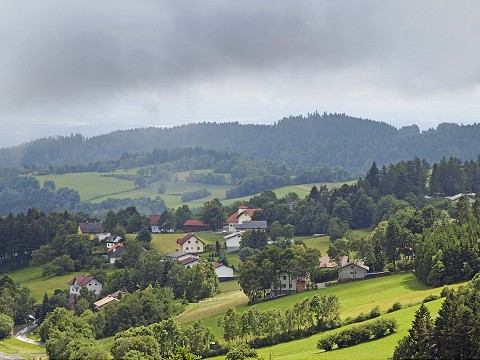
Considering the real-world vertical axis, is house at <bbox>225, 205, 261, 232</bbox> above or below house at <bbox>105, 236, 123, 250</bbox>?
above

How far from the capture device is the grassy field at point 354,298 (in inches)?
2580

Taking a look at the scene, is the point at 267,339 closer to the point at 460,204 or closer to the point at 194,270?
the point at 194,270

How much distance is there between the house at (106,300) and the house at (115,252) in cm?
1834

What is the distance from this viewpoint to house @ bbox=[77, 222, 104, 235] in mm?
128625

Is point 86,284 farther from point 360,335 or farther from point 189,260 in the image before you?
point 360,335

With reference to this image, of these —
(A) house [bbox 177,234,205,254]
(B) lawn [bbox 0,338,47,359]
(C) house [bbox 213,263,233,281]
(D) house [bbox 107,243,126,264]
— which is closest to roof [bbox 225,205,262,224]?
(A) house [bbox 177,234,205,254]

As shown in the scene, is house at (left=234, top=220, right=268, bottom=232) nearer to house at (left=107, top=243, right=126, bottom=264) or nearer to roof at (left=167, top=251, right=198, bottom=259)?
roof at (left=167, top=251, right=198, bottom=259)

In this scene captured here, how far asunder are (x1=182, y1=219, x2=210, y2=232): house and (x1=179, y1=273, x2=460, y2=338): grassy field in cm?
4923

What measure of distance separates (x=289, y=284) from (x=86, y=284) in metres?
28.7

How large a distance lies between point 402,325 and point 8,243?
80.9 metres

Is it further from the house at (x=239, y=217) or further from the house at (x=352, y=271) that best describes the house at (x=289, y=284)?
the house at (x=239, y=217)

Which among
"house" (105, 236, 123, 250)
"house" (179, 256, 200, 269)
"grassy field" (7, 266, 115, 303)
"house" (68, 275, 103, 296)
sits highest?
"house" (105, 236, 123, 250)

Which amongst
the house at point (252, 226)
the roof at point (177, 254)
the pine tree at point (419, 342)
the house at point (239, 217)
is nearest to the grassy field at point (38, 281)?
the roof at point (177, 254)

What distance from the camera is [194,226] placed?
137 meters
